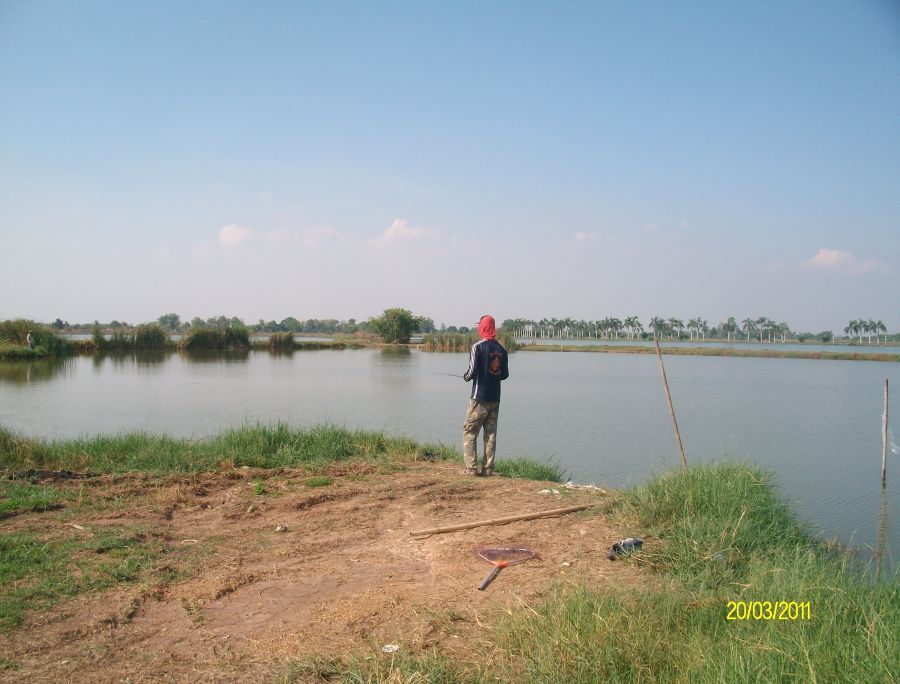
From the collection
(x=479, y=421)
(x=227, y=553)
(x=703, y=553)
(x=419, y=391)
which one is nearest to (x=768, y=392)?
(x=419, y=391)

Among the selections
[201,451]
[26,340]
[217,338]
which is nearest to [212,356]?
[217,338]

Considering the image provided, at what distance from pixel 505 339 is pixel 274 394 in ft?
85.3

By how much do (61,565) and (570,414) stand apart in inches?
535

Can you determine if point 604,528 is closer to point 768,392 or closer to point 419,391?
point 419,391

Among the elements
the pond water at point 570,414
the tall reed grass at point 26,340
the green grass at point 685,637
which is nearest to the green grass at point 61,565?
the green grass at point 685,637

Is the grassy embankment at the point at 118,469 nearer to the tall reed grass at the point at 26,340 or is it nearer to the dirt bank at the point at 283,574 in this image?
the dirt bank at the point at 283,574

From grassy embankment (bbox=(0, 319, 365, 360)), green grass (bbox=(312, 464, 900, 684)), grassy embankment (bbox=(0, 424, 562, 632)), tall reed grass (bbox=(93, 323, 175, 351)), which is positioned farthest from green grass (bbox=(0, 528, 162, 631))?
tall reed grass (bbox=(93, 323, 175, 351))

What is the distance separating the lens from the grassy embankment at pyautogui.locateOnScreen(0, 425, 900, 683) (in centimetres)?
280

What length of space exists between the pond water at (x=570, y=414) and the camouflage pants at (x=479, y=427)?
1828 millimetres

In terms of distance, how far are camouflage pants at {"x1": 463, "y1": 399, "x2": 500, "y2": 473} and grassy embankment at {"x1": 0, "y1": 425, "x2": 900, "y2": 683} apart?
6.96ft

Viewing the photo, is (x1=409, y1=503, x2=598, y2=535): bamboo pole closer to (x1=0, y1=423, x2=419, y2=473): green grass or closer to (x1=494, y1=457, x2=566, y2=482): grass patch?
(x1=494, y1=457, x2=566, y2=482): grass patch

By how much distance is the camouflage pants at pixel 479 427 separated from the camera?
295 inches

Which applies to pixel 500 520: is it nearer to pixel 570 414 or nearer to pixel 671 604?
pixel 671 604

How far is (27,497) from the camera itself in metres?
5.88
